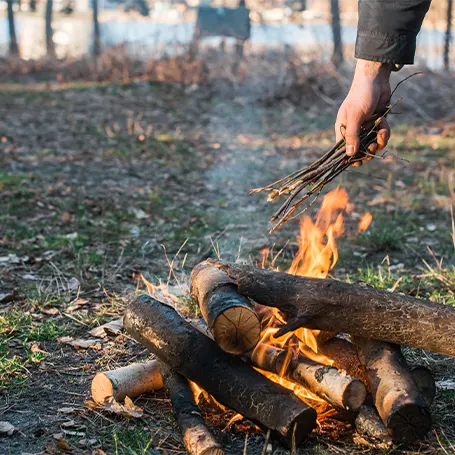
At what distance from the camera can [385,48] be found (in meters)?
2.95

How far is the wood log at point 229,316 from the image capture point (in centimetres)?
284

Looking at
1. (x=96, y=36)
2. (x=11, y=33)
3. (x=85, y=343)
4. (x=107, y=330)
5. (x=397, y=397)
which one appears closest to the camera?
(x=397, y=397)

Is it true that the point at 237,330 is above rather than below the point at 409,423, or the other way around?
above

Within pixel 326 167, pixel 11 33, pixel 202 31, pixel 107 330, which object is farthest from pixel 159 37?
pixel 326 167

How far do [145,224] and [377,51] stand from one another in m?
3.79

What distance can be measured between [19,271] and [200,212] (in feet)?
7.46

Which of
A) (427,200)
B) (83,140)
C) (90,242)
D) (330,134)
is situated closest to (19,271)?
A: (90,242)

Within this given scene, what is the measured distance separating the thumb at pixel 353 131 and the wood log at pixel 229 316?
83cm

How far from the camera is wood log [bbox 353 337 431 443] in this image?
2686 mm

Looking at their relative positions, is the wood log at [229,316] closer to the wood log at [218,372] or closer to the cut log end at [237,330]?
the cut log end at [237,330]

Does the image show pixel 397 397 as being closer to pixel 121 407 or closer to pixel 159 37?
pixel 121 407

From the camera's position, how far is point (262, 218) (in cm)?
660

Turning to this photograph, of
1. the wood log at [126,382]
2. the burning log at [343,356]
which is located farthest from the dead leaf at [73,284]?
the burning log at [343,356]

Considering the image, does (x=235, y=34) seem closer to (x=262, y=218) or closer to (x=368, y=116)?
(x=262, y=218)
